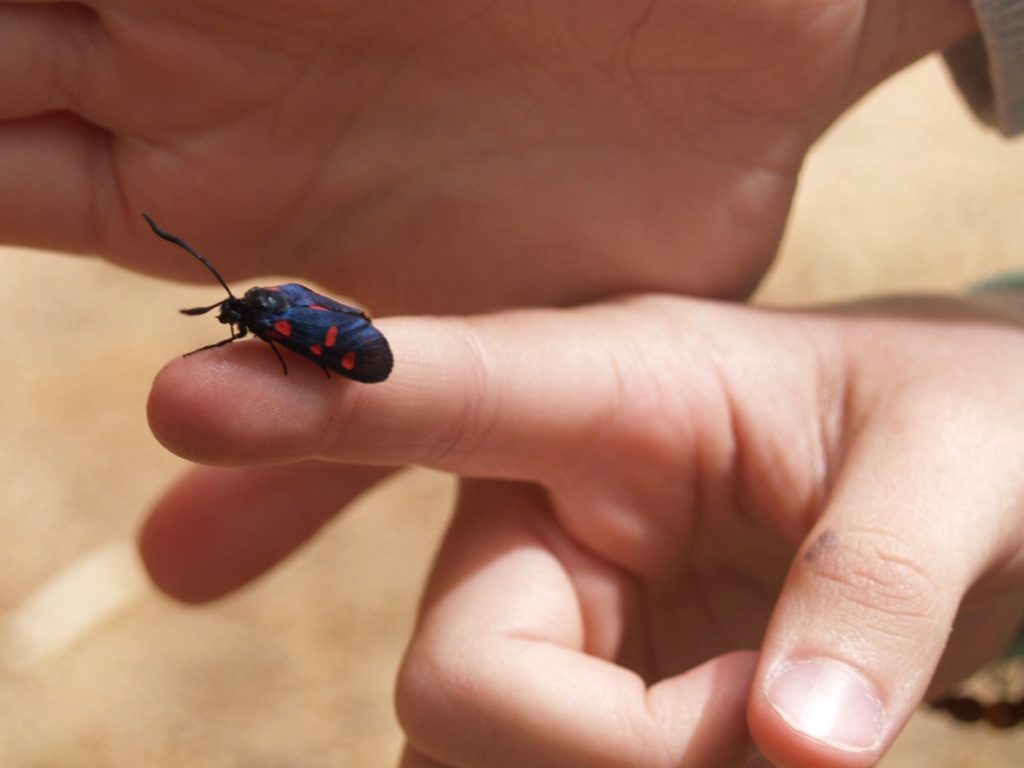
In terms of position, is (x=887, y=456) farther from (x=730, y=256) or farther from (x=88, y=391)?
(x=88, y=391)

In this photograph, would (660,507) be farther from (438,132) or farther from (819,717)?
(438,132)

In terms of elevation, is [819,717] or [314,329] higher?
[314,329]

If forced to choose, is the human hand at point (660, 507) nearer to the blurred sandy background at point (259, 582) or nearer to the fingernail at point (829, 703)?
the fingernail at point (829, 703)

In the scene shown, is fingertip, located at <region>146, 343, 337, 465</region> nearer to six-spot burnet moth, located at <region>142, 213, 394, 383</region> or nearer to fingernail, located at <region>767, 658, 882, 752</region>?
six-spot burnet moth, located at <region>142, 213, 394, 383</region>

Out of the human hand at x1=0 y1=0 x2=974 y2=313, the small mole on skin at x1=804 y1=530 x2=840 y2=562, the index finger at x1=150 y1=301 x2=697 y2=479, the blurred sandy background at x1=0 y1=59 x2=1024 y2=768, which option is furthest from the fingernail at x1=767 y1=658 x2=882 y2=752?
the blurred sandy background at x1=0 y1=59 x2=1024 y2=768

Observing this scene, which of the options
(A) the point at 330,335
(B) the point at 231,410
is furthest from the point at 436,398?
(B) the point at 231,410

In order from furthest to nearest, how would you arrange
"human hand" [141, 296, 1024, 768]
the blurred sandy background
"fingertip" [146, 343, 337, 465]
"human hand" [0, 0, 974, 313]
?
the blurred sandy background < "human hand" [0, 0, 974, 313] < "human hand" [141, 296, 1024, 768] < "fingertip" [146, 343, 337, 465]
